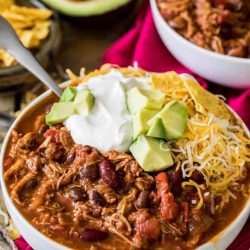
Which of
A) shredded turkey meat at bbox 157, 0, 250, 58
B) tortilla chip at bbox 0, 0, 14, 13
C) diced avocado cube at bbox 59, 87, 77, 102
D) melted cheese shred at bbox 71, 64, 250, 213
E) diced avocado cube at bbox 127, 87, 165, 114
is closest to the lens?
melted cheese shred at bbox 71, 64, 250, 213

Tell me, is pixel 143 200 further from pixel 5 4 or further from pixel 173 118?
pixel 5 4

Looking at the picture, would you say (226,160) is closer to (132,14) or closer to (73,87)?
(73,87)

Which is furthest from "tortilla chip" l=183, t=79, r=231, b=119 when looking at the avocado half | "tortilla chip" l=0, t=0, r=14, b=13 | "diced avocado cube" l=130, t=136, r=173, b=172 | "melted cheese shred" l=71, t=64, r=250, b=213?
"tortilla chip" l=0, t=0, r=14, b=13

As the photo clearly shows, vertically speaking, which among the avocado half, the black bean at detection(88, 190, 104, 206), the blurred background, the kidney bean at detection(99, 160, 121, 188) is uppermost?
the kidney bean at detection(99, 160, 121, 188)

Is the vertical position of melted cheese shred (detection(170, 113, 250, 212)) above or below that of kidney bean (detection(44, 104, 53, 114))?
above

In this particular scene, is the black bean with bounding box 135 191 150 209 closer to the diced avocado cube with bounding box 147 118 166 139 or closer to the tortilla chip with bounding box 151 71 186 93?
the diced avocado cube with bounding box 147 118 166 139

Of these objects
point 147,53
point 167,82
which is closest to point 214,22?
point 147,53

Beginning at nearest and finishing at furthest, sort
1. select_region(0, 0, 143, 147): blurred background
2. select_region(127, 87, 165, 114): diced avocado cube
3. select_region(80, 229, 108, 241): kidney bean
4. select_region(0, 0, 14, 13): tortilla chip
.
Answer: select_region(80, 229, 108, 241): kidney bean < select_region(127, 87, 165, 114): diced avocado cube < select_region(0, 0, 143, 147): blurred background < select_region(0, 0, 14, 13): tortilla chip
